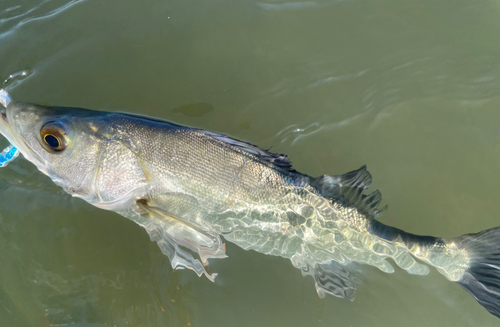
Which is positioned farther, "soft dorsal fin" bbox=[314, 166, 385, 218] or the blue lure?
the blue lure

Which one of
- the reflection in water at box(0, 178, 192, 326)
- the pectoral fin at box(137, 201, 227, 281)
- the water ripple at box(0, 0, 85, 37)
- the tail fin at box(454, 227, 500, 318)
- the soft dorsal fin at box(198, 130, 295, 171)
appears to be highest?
the water ripple at box(0, 0, 85, 37)

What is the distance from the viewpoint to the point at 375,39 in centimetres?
352

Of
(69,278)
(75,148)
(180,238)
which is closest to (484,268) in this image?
(180,238)

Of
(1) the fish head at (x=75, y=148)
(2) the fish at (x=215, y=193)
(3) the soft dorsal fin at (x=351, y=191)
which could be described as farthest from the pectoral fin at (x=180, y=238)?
(3) the soft dorsal fin at (x=351, y=191)

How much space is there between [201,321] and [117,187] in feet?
4.60

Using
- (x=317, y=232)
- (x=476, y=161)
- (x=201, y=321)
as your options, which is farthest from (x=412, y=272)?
(x=201, y=321)

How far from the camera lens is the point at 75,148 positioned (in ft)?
7.66

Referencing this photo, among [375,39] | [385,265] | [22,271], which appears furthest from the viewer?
[375,39]

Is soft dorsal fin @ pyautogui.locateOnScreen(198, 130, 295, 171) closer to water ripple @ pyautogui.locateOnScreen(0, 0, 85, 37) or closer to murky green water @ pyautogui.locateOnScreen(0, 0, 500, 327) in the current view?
murky green water @ pyautogui.locateOnScreen(0, 0, 500, 327)

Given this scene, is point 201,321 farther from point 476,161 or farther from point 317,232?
point 476,161

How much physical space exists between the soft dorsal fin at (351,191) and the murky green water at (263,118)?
0.72 m

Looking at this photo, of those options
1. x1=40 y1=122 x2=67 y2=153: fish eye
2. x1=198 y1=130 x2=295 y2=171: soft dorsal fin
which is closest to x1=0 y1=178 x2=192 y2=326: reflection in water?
x1=40 y1=122 x2=67 y2=153: fish eye

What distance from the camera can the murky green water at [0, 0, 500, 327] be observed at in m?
2.94

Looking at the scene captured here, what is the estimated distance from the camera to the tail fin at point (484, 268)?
2479mm
